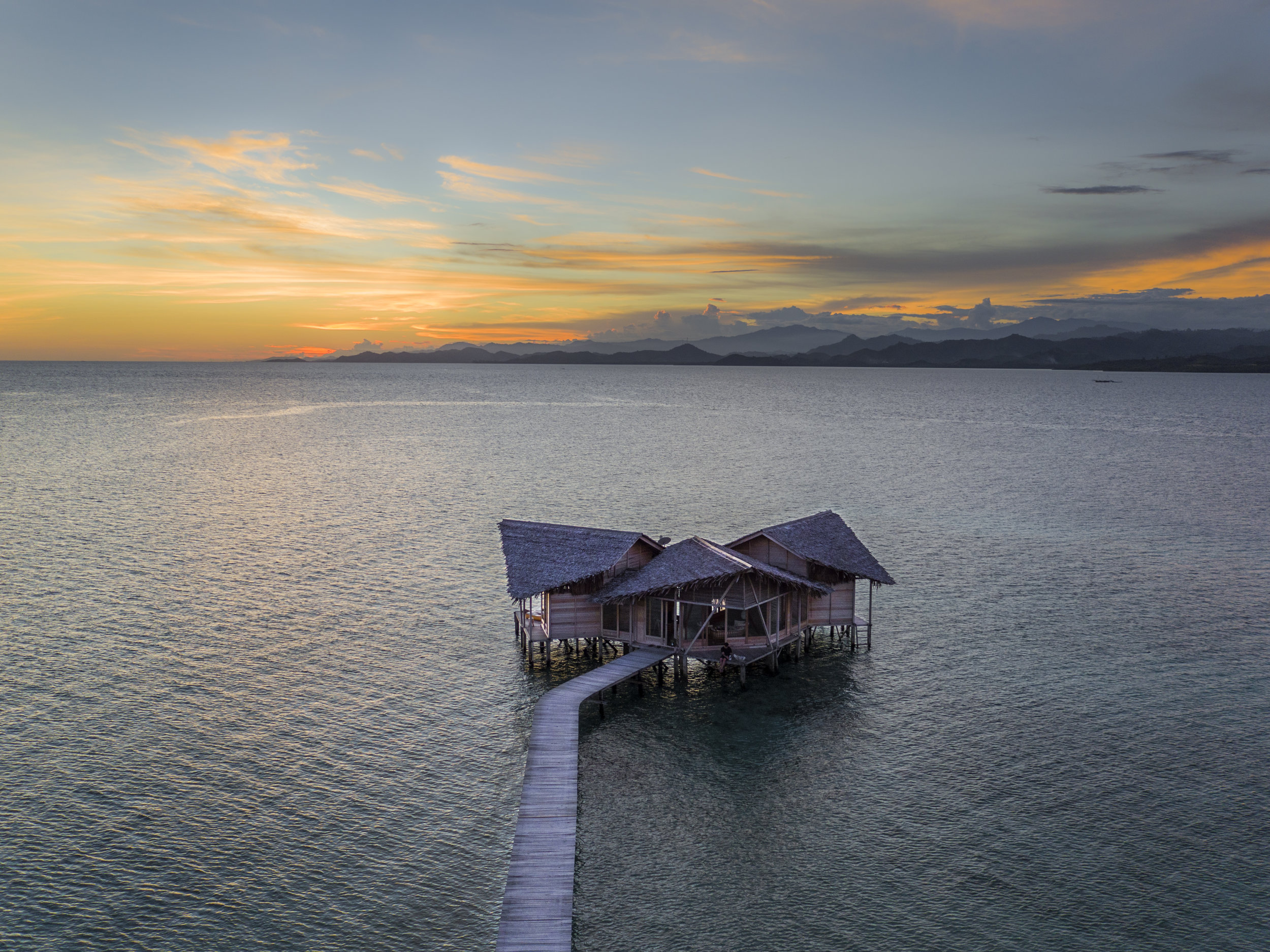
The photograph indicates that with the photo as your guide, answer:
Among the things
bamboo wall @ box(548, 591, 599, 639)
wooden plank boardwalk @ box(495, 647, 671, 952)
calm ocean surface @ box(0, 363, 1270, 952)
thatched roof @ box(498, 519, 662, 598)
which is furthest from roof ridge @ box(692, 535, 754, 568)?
wooden plank boardwalk @ box(495, 647, 671, 952)

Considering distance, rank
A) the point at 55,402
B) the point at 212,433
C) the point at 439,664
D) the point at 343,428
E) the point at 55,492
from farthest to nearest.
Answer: the point at 55,402
the point at 343,428
the point at 212,433
the point at 55,492
the point at 439,664

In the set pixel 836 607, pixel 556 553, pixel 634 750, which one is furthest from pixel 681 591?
pixel 836 607

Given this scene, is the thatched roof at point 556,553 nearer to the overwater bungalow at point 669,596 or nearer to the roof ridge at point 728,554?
the overwater bungalow at point 669,596

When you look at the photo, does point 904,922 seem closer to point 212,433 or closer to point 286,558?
point 286,558

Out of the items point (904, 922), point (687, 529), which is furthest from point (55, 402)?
point (904, 922)

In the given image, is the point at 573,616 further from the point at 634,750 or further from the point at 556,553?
the point at 634,750

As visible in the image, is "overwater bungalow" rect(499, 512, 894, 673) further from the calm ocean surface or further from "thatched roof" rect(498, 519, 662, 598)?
the calm ocean surface
